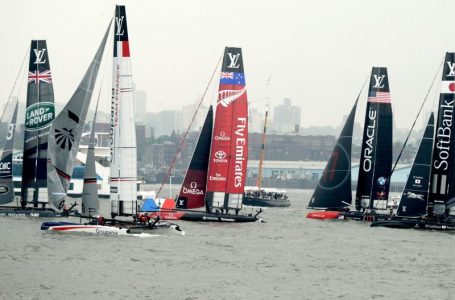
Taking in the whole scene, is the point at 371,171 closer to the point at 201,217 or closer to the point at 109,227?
the point at 201,217

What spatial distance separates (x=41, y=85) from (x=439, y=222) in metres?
21.3

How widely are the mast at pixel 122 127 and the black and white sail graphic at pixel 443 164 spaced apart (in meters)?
19.0

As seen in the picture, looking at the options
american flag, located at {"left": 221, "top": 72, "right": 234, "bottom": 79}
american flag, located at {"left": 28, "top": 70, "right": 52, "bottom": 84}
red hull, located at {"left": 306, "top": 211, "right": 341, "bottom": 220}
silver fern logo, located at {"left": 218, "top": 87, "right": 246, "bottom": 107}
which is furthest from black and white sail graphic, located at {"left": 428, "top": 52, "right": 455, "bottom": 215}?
american flag, located at {"left": 28, "top": 70, "right": 52, "bottom": 84}

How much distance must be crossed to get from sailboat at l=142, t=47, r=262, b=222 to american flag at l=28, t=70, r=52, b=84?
331 inches

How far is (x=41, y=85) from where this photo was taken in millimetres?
53625

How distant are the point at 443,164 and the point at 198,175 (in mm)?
12977

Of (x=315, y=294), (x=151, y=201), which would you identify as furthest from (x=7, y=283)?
(x=151, y=201)

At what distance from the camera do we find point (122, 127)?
43.3 m

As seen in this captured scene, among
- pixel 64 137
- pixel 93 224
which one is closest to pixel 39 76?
pixel 64 137

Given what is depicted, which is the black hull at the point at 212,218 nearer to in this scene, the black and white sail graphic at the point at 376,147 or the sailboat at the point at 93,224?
the sailboat at the point at 93,224

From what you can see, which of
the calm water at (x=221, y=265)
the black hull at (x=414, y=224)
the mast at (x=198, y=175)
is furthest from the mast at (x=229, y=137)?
the black hull at (x=414, y=224)

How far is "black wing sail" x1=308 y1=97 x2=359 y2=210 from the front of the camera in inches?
2499

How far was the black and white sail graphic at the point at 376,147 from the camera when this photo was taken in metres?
62.9

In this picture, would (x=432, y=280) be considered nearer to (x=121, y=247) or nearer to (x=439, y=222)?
(x=121, y=247)
